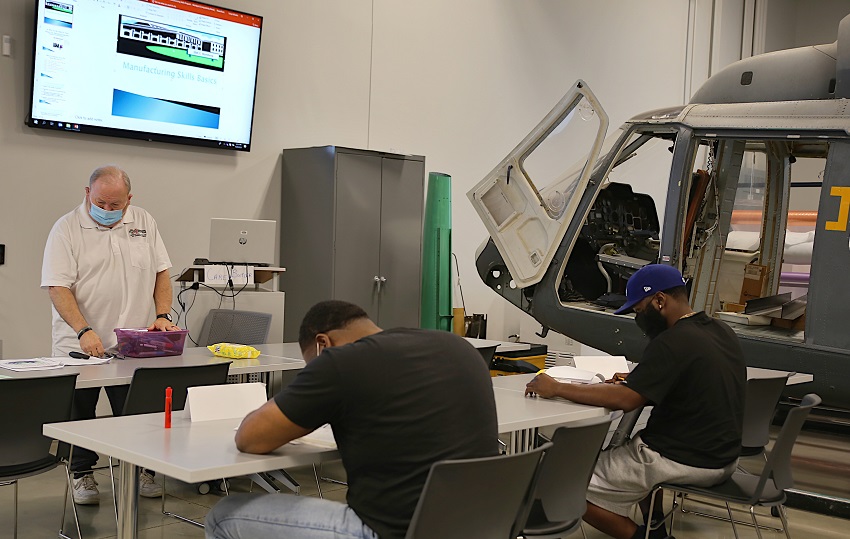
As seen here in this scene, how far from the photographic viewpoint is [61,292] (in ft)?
15.1

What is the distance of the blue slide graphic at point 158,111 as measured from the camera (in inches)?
255

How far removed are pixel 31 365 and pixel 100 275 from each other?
97 centimetres

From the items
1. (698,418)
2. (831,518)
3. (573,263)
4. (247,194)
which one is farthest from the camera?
(247,194)

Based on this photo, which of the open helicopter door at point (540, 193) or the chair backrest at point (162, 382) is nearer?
the chair backrest at point (162, 382)

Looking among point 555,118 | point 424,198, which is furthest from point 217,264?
point 424,198

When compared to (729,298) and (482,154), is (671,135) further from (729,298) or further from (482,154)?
(482,154)

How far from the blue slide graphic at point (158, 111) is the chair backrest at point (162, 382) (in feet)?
10.4

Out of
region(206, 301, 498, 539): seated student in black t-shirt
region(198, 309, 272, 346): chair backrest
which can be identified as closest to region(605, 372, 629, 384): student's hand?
region(206, 301, 498, 539): seated student in black t-shirt

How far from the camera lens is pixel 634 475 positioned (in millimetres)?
3789

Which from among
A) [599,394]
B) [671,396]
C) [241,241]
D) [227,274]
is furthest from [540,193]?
[599,394]

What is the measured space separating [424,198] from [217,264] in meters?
3.08

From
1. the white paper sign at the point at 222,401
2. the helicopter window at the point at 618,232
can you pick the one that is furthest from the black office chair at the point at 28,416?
→ the helicopter window at the point at 618,232

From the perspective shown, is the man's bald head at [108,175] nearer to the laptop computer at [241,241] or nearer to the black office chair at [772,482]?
the laptop computer at [241,241]

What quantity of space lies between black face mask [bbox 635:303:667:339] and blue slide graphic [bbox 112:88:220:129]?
4268 millimetres
